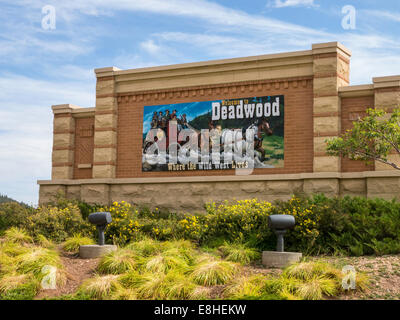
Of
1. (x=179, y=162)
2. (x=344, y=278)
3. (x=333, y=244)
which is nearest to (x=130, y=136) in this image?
(x=179, y=162)

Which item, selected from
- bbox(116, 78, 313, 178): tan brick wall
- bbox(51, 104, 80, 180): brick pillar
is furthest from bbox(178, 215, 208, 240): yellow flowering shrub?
bbox(51, 104, 80, 180): brick pillar

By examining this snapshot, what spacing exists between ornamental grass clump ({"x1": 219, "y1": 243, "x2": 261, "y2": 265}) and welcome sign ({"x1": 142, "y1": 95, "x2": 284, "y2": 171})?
22.0 feet

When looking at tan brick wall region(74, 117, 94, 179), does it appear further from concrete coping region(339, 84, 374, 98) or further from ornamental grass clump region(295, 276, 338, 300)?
ornamental grass clump region(295, 276, 338, 300)

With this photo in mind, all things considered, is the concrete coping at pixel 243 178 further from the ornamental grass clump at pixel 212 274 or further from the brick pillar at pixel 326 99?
the ornamental grass clump at pixel 212 274

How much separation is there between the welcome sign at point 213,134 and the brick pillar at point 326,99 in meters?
1.38

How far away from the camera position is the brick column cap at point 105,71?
21750 mm

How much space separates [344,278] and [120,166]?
13.7m

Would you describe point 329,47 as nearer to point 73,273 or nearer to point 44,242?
point 44,242

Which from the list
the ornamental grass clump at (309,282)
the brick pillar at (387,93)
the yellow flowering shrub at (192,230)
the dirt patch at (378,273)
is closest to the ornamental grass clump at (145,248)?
the yellow flowering shrub at (192,230)

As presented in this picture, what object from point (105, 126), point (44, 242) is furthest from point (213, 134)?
point (44, 242)

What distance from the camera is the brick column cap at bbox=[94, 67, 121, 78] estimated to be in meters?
21.8

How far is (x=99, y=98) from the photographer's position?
21.9 m

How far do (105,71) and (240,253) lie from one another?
13.0m

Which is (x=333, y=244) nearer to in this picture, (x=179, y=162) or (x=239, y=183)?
(x=239, y=183)
